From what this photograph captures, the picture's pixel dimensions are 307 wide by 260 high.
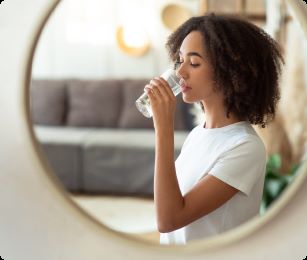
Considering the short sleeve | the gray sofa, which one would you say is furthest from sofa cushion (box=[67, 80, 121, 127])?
the short sleeve

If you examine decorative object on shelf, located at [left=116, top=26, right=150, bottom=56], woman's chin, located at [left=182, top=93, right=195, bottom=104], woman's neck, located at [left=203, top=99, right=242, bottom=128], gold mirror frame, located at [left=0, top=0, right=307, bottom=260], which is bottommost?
gold mirror frame, located at [left=0, top=0, right=307, bottom=260]

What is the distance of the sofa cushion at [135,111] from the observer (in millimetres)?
481

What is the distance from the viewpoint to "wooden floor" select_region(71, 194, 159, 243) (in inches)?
19.5

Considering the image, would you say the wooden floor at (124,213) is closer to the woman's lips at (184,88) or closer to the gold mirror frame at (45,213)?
the gold mirror frame at (45,213)

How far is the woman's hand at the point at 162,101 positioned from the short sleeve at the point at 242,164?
6 centimetres

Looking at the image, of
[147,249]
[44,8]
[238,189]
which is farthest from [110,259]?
[44,8]

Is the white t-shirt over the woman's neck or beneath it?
beneath

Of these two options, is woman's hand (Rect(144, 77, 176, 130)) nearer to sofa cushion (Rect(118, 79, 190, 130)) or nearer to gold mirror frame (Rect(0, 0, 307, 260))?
sofa cushion (Rect(118, 79, 190, 130))

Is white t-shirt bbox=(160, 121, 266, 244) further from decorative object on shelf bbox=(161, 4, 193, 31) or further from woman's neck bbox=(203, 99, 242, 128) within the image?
decorative object on shelf bbox=(161, 4, 193, 31)

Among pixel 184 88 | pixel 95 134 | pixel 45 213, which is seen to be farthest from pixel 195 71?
pixel 45 213

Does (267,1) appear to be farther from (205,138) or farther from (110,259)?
(110,259)

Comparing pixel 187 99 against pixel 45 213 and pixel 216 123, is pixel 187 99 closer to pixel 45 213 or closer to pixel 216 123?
pixel 216 123

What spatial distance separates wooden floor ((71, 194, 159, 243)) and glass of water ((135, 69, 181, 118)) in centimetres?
9

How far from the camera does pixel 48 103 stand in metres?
0.51
